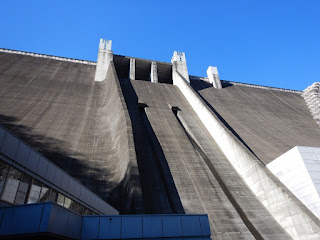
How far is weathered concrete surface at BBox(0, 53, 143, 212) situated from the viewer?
1116 centimetres

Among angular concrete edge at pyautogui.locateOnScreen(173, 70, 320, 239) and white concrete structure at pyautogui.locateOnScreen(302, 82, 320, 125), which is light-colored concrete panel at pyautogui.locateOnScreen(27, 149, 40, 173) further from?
white concrete structure at pyautogui.locateOnScreen(302, 82, 320, 125)

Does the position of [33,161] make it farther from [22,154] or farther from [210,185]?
[210,185]

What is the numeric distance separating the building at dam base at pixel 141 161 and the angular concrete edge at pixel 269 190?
0.05m

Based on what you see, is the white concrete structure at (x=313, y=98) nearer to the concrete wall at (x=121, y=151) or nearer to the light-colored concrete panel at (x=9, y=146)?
the concrete wall at (x=121, y=151)

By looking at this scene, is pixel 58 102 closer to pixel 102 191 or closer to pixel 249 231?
pixel 102 191

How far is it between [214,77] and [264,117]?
369 inches

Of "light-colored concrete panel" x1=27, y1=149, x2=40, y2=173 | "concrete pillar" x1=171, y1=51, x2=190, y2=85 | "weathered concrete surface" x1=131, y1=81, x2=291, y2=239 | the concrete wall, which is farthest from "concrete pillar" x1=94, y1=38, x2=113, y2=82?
"light-colored concrete panel" x1=27, y1=149, x2=40, y2=173

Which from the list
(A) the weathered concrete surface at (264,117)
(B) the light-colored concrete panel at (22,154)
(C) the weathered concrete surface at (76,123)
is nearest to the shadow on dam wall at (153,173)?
(C) the weathered concrete surface at (76,123)

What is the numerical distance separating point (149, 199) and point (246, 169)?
593cm

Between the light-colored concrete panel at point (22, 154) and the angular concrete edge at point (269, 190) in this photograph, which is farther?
the angular concrete edge at point (269, 190)

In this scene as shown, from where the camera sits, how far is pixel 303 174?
10.7 meters

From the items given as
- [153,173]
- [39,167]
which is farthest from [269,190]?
[39,167]

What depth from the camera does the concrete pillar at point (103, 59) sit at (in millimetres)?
24375

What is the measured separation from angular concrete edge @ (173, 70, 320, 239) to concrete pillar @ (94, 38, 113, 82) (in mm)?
12422
